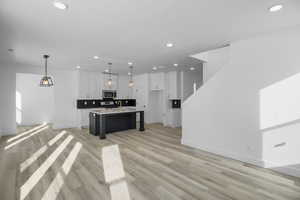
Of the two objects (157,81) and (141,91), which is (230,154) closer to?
(157,81)

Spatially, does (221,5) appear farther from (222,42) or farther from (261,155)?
(261,155)

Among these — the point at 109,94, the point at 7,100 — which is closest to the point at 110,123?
the point at 109,94

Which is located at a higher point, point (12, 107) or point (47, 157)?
point (12, 107)

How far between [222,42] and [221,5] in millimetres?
1567

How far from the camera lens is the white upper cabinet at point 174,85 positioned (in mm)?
7184

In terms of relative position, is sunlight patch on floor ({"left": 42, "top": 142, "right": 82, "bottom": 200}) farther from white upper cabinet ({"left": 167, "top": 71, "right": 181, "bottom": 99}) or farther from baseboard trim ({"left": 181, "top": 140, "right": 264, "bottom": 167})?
white upper cabinet ({"left": 167, "top": 71, "right": 181, "bottom": 99})

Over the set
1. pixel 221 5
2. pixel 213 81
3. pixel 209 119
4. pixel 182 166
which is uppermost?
pixel 221 5

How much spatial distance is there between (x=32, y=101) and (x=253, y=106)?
9543 mm

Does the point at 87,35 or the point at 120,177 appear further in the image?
the point at 87,35

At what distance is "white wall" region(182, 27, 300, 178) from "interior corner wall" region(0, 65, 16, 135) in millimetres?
6719

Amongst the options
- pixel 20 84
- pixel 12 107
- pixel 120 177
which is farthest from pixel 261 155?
pixel 20 84

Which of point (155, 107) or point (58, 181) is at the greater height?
point (155, 107)

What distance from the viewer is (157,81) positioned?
7902mm

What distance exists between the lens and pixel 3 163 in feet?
10.3
